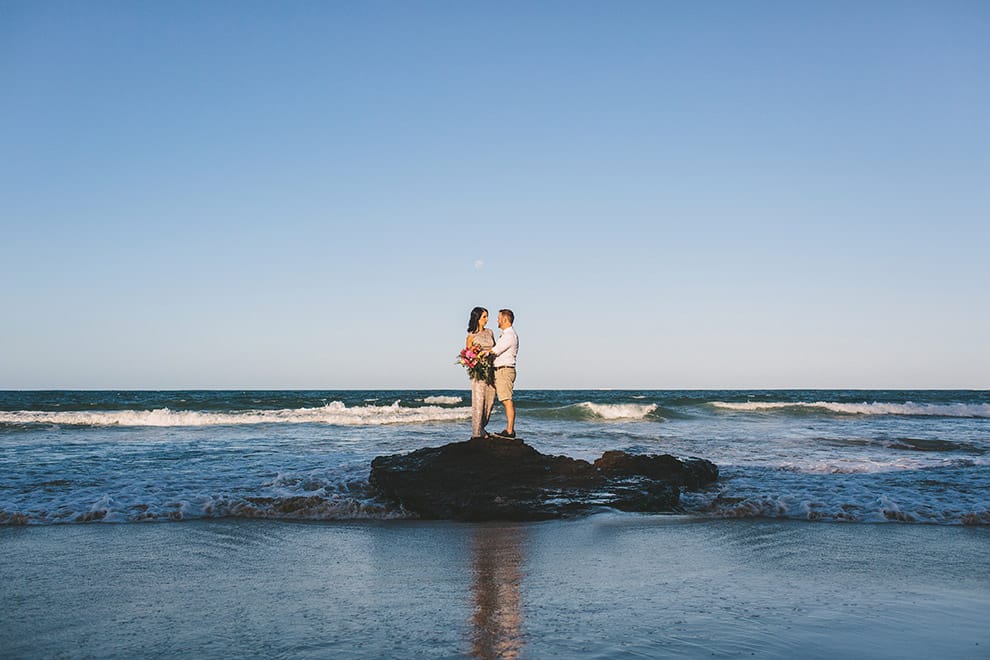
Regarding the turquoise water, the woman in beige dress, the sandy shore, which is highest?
the woman in beige dress

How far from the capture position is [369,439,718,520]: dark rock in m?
8.69

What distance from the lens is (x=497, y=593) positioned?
15.4ft

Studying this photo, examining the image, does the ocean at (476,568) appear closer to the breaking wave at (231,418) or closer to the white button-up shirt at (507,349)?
the white button-up shirt at (507,349)

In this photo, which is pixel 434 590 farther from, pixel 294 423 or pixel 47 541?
pixel 294 423

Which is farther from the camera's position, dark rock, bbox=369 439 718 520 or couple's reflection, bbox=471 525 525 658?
dark rock, bbox=369 439 718 520

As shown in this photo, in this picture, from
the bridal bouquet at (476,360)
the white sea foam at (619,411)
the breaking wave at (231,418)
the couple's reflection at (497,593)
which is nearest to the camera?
the couple's reflection at (497,593)

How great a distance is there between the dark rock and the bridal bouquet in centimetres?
105

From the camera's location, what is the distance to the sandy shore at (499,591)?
3637 mm

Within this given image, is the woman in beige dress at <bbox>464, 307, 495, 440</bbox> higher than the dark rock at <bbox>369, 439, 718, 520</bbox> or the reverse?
higher

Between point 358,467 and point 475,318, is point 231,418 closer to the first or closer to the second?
point 358,467

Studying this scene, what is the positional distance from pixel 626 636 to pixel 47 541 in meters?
6.12

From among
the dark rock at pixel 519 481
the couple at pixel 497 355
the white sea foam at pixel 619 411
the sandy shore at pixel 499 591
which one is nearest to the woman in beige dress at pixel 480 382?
the couple at pixel 497 355

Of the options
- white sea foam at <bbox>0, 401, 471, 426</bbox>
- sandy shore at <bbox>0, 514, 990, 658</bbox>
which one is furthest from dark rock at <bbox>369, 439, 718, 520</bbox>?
white sea foam at <bbox>0, 401, 471, 426</bbox>

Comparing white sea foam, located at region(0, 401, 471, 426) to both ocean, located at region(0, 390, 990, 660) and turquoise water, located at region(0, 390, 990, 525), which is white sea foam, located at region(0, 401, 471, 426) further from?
ocean, located at region(0, 390, 990, 660)
